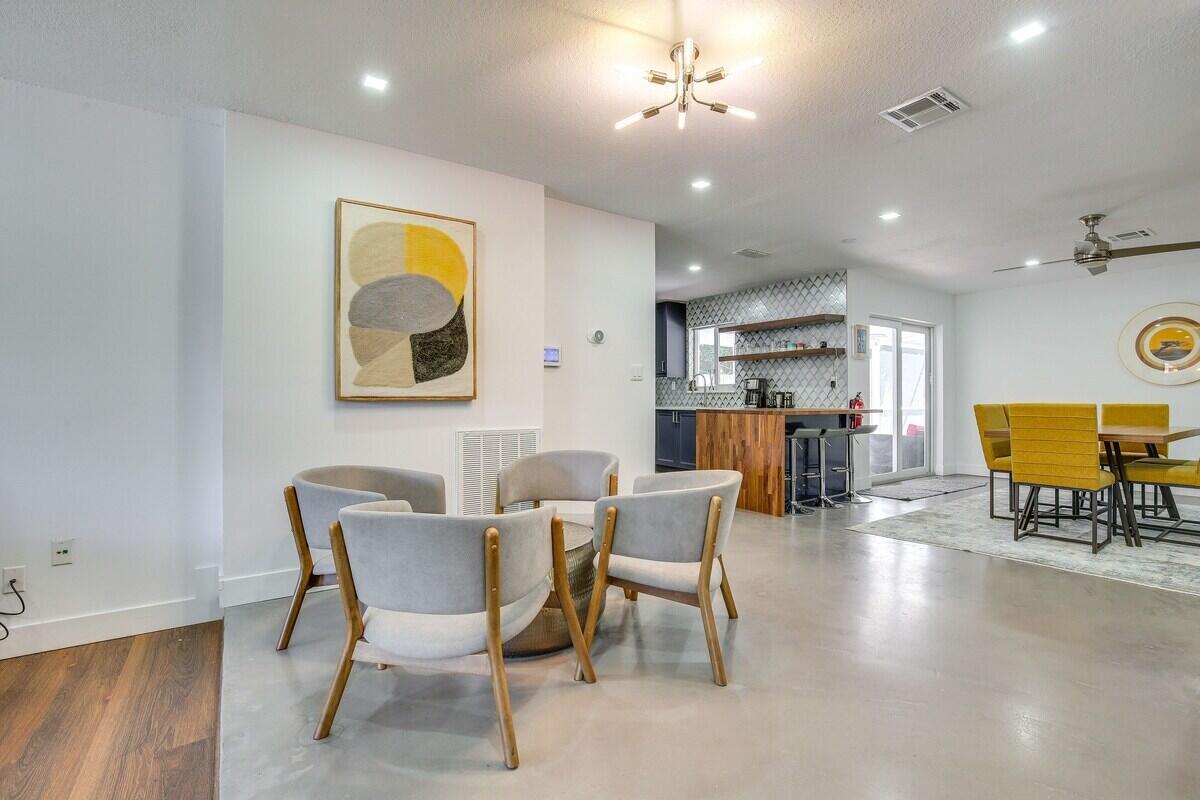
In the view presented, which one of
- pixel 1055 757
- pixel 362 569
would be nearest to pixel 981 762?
pixel 1055 757

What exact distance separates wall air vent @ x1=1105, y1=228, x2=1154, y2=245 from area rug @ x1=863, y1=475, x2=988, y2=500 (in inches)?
114

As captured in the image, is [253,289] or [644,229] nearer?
[253,289]

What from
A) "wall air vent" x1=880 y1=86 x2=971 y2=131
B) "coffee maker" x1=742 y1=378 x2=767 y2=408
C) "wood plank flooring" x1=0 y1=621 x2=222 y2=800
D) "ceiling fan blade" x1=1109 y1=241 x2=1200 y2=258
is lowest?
"wood plank flooring" x1=0 y1=621 x2=222 y2=800

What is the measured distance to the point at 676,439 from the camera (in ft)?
25.2

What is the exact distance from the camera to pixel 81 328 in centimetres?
264

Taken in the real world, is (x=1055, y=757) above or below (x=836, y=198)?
below

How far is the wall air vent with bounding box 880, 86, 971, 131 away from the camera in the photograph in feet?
9.00

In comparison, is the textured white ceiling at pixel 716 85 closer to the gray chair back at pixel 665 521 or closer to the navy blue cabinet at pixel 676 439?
the gray chair back at pixel 665 521

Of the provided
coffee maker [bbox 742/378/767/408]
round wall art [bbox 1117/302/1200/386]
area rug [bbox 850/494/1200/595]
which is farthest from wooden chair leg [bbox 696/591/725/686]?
round wall art [bbox 1117/302/1200/386]

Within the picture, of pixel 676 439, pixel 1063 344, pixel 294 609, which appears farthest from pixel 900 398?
pixel 294 609

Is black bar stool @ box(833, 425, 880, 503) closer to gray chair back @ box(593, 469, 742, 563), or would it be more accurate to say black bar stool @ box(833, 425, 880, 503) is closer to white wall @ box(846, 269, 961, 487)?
white wall @ box(846, 269, 961, 487)

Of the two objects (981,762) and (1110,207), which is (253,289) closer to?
(981,762)

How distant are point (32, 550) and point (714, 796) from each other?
3.13 meters

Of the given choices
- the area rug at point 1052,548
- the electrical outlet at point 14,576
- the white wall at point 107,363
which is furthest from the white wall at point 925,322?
the electrical outlet at point 14,576
